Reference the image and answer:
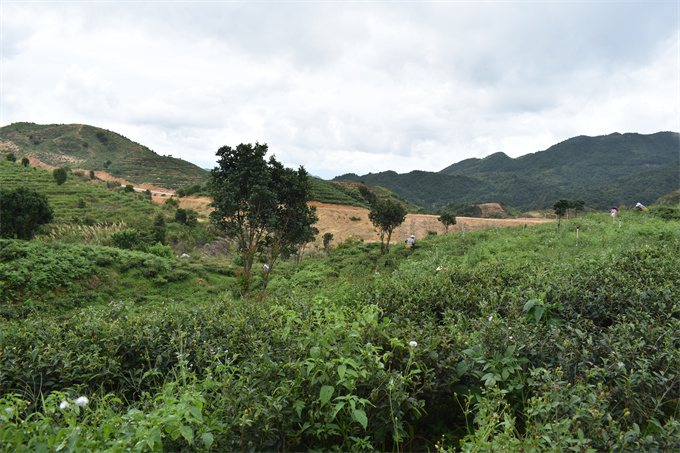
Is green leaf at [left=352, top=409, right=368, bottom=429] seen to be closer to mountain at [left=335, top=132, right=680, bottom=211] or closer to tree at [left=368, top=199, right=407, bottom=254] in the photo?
tree at [left=368, top=199, right=407, bottom=254]

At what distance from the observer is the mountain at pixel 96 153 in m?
65.5

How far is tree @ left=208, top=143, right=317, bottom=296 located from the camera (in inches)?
415

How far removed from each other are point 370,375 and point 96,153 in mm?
94204

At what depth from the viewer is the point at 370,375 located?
6.77ft

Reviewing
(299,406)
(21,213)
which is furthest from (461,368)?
(21,213)

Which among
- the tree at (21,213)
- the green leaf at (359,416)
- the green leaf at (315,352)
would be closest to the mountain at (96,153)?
the tree at (21,213)

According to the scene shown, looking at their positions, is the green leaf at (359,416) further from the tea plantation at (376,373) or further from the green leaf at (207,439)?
the green leaf at (207,439)

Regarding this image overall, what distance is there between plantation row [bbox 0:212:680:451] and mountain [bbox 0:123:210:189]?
66403mm

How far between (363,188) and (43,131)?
76.8 m

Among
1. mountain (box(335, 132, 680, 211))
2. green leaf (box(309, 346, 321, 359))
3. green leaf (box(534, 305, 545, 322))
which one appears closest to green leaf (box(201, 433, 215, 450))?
green leaf (box(309, 346, 321, 359))

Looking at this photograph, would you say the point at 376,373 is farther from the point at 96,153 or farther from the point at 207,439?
the point at 96,153

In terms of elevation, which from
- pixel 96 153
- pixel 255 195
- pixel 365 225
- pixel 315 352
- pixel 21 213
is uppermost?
pixel 96 153

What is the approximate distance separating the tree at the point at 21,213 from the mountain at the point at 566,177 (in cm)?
8711

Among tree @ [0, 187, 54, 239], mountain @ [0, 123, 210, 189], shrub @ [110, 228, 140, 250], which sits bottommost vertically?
shrub @ [110, 228, 140, 250]
